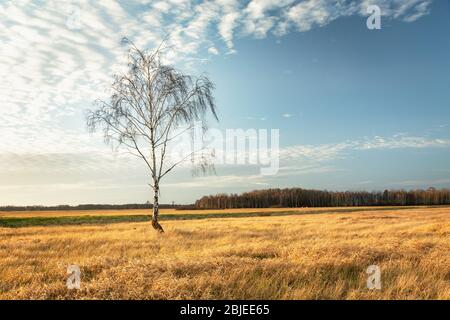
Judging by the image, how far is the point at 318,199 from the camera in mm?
160625

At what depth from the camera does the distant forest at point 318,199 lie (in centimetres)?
15512

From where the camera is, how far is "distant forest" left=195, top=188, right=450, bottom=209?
155 m
